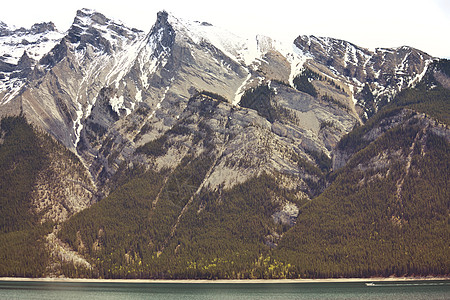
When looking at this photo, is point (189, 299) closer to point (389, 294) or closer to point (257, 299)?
point (257, 299)

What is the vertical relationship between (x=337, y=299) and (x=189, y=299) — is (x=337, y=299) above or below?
above

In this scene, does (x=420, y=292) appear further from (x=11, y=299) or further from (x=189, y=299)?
(x=11, y=299)

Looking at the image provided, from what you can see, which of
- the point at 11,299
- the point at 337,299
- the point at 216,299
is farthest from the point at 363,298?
the point at 11,299

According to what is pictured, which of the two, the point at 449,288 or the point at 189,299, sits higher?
the point at 449,288

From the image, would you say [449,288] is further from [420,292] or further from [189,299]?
[189,299]

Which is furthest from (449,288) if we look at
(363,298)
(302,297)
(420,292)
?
(302,297)

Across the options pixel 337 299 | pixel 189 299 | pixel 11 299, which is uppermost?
pixel 337 299

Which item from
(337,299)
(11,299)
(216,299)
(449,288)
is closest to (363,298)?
(337,299)

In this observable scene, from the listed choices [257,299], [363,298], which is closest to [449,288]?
[363,298]

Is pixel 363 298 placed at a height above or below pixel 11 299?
above
